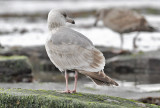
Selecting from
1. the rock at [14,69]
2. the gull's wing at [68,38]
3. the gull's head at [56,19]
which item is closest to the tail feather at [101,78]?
the gull's wing at [68,38]

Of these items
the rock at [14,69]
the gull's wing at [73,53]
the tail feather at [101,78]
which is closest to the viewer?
the tail feather at [101,78]

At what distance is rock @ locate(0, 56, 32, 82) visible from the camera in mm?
8330

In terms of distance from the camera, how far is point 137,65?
1006 centimetres

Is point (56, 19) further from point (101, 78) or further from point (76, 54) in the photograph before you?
point (101, 78)

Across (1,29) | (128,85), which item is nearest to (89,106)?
(128,85)

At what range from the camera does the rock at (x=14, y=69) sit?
8.33 m

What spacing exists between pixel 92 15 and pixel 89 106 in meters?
18.5

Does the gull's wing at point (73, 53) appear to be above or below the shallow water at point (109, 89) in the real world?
above

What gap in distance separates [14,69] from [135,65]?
123 inches

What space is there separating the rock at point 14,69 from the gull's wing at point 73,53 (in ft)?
11.7

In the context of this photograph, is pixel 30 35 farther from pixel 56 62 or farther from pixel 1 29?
pixel 56 62

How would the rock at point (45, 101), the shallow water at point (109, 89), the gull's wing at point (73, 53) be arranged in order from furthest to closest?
the shallow water at point (109, 89), the gull's wing at point (73, 53), the rock at point (45, 101)

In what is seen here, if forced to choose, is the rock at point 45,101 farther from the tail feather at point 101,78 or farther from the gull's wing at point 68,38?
the gull's wing at point 68,38

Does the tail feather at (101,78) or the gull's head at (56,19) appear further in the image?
the gull's head at (56,19)
